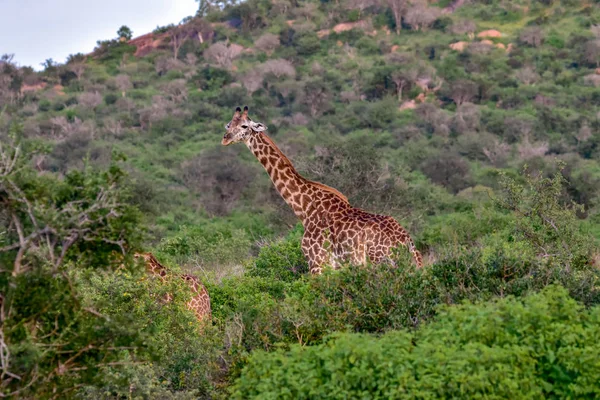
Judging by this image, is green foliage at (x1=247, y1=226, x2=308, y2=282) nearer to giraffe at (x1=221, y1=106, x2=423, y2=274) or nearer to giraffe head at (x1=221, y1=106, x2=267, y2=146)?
giraffe at (x1=221, y1=106, x2=423, y2=274)

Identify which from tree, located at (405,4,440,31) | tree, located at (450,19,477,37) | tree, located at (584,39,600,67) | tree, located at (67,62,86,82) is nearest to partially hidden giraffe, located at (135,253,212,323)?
tree, located at (584,39,600,67)

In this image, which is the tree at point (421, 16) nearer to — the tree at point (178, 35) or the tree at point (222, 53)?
the tree at point (222, 53)

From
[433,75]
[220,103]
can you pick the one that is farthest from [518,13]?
[220,103]

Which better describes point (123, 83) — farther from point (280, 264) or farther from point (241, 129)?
point (241, 129)

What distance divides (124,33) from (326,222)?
53979 millimetres

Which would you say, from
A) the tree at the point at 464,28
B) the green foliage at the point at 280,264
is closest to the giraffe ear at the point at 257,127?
the green foliage at the point at 280,264

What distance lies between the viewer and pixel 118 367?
307 inches

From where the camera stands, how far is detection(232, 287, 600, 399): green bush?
6098 millimetres

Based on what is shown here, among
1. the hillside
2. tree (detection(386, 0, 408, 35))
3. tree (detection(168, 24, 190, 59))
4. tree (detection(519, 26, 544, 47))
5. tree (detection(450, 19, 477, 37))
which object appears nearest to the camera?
the hillside

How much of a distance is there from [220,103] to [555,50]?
15.7m

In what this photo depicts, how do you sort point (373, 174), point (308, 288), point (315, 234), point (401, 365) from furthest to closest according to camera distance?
point (373, 174), point (315, 234), point (308, 288), point (401, 365)

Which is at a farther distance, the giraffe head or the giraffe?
the giraffe head

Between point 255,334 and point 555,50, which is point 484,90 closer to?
point 555,50

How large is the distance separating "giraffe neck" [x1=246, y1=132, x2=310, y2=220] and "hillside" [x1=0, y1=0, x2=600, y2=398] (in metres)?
0.89
